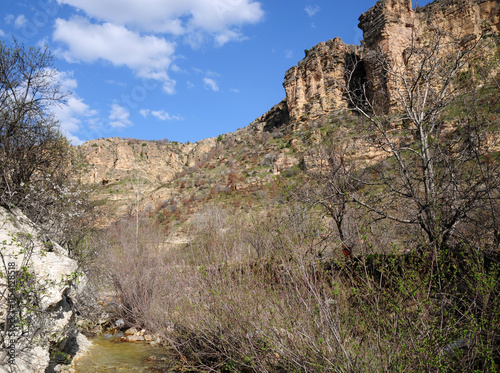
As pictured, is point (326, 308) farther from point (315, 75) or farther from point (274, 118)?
point (274, 118)

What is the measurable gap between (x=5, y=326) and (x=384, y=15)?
119 feet

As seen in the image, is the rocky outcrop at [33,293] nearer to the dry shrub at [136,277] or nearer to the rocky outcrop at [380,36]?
the dry shrub at [136,277]

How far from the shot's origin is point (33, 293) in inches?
199

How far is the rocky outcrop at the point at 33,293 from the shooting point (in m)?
4.80

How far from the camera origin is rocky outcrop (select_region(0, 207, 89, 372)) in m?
4.80

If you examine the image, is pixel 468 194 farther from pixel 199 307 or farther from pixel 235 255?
pixel 199 307

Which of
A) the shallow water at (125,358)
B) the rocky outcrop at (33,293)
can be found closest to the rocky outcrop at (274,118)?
the shallow water at (125,358)

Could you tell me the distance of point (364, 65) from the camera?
108ft

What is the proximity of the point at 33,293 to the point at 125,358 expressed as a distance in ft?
14.5

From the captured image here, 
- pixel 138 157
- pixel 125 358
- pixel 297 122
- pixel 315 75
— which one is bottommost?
pixel 125 358

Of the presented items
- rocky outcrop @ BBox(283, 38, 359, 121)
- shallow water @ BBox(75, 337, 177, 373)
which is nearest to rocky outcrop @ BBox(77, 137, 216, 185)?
rocky outcrop @ BBox(283, 38, 359, 121)

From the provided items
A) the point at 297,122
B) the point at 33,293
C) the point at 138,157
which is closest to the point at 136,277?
the point at 33,293

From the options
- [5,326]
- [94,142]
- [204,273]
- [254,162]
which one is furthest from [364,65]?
[94,142]

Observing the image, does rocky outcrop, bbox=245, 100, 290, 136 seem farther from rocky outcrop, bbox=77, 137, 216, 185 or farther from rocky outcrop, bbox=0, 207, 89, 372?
rocky outcrop, bbox=0, 207, 89, 372
